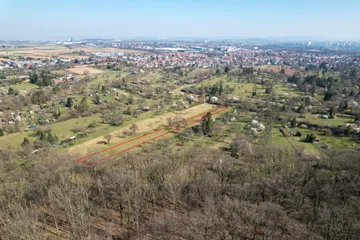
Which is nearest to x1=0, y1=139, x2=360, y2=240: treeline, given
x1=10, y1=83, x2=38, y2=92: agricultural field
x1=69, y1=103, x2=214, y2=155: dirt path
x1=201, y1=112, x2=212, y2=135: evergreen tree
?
x1=69, y1=103, x2=214, y2=155: dirt path

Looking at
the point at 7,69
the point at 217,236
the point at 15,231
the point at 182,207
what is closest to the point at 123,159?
the point at 182,207

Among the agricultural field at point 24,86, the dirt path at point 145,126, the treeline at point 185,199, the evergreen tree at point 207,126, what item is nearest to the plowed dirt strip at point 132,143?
the dirt path at point 145,126

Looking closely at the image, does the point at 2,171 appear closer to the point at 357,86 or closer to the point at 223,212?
the point at 223,212

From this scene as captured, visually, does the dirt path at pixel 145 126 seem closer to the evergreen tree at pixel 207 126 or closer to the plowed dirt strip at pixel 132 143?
the plowed dirt strip at pixel 132 143

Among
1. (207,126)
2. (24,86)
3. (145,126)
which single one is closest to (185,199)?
(207,126)

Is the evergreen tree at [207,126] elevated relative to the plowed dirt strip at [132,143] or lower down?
elevated

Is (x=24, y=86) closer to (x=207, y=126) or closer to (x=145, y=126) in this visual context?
(x=145, y=126)

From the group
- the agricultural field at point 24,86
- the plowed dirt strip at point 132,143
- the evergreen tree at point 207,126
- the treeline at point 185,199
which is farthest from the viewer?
the agricultural field at point 24,86
